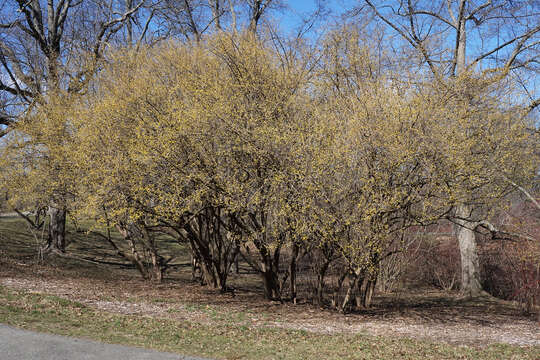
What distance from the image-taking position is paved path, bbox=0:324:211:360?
5.00 meters

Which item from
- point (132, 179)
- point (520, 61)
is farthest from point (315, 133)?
point (520, 61)

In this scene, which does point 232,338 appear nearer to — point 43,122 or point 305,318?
point 305,318

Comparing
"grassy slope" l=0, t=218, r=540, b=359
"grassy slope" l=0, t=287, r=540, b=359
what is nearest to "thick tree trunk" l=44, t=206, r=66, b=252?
"grassy slope" l=0, t=218, r=540, b=359

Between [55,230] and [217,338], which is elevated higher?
[55,230]

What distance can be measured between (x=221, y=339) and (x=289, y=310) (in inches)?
139

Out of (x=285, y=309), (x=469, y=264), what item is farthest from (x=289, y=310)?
(x=469, y=264)

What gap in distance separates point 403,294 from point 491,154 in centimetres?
685

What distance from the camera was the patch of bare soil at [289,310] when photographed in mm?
8594

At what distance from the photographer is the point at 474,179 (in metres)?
8.09

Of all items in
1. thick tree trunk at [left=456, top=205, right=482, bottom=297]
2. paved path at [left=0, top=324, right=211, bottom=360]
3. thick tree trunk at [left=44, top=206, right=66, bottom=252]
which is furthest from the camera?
thick tree trunk at [left=44, top=206, right=66, bottom=252]

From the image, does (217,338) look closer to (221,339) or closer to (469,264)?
(221,339)

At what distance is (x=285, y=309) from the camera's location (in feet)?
33.7

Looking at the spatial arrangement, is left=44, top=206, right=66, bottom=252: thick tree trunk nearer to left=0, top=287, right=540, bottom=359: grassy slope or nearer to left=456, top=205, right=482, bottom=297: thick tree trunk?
left=0, top=287, right=540, bottom=359: grassy slope

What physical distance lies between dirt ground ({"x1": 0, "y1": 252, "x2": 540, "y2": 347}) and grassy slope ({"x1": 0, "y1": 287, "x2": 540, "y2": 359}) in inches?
27.4
